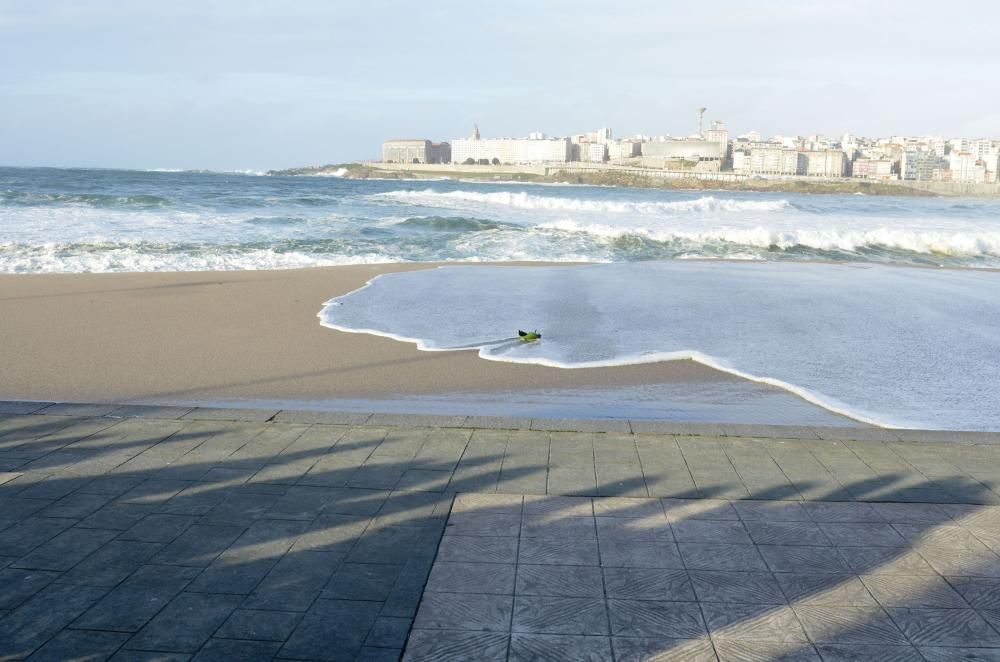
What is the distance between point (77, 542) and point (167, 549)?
0.46m

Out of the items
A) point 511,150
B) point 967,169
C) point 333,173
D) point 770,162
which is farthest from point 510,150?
point 967,169

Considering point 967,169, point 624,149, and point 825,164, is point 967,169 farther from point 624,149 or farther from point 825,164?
point 624,149

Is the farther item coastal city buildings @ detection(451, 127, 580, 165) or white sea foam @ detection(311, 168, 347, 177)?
coastal city buildings @ detection(451, 127, 580, 165)

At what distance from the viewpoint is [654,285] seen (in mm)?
13797

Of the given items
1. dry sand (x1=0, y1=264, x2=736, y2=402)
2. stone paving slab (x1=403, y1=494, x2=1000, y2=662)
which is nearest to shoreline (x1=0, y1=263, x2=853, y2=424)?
dry sand (x1=0, y1=264, x2=736, y2=402)

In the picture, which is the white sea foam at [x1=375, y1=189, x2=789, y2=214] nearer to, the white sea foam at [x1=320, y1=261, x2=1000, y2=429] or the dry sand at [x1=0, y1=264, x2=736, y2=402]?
the white sea foam at [x1=320, y1=261, x2=1000, y2=429]

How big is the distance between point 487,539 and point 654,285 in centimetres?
1026

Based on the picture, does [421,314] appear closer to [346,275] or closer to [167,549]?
[346,275]

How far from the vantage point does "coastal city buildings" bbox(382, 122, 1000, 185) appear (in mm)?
115812

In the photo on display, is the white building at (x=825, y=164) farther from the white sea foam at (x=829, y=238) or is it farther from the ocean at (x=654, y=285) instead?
the white sea foam at (x=829, y=238)

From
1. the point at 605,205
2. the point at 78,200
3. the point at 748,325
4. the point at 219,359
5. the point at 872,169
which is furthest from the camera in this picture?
the point at 872,169

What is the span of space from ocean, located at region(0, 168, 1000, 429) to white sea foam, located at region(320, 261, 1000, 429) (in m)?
0.03

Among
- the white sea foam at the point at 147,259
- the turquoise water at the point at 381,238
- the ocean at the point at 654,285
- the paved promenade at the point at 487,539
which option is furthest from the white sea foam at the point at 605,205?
the paved promenade at the point at 487,539

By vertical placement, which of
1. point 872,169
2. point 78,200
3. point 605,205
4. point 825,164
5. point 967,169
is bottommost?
point 605,205
